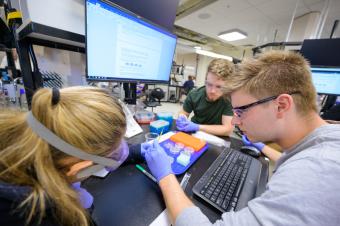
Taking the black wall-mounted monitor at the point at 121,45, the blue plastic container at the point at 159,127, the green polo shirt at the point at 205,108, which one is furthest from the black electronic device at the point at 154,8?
the blue plastic container at the point at 159,127

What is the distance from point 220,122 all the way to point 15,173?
145 centimetres

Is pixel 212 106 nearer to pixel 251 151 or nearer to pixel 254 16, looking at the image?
pixel 251 151

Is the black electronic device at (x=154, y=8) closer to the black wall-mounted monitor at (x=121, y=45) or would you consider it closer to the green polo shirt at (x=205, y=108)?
the black wall-mounted monitor at (x=121, y=45)

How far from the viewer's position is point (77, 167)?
389 mm

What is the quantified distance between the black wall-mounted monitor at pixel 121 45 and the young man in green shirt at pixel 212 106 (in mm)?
431

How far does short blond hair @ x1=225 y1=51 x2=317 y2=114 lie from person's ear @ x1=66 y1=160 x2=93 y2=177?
592 millimetres

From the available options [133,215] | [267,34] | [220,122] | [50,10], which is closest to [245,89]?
[133,215]

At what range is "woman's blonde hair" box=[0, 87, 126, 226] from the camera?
0.32 metres

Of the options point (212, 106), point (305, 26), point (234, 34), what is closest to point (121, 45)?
point (212, 106)

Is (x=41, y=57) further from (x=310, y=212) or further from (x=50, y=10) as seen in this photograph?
(x=310, y=212)

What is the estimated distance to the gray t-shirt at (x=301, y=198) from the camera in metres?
0.30

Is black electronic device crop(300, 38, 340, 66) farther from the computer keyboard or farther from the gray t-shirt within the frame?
the gray t-shirt

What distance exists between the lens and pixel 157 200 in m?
0.47

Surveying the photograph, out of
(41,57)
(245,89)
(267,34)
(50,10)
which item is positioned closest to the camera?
(245,89)
